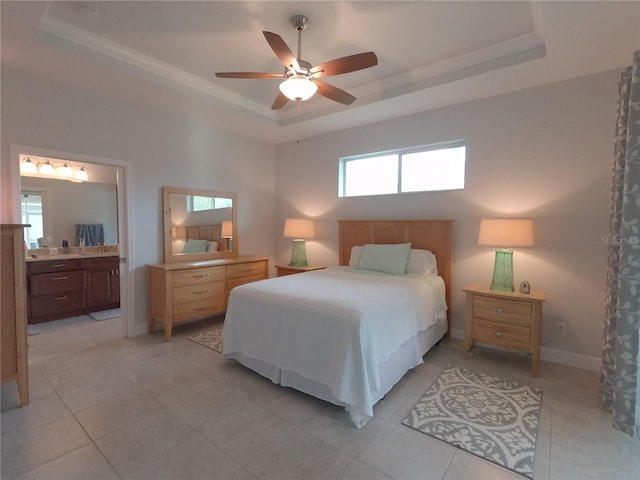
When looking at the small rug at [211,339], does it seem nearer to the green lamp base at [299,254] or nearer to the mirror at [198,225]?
the mirror at [198,225]

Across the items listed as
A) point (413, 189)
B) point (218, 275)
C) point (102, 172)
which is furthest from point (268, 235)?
point (102, 172)

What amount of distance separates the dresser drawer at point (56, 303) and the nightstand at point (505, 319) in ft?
16.2

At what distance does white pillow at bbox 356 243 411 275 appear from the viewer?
3.33 m

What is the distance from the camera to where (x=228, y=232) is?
4.42m

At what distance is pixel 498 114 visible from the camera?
10.2 ft

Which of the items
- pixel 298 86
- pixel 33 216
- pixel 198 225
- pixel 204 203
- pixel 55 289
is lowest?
pixel 55 289

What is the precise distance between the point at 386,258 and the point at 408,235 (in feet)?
1.53

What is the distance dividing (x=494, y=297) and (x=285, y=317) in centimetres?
188

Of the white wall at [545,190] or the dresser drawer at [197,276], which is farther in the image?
the dresser drawer at [197,276]

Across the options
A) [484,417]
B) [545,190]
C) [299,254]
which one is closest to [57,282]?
[299,254]

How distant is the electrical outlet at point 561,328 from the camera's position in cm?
282

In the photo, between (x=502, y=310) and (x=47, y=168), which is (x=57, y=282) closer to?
(x=47, y=168)

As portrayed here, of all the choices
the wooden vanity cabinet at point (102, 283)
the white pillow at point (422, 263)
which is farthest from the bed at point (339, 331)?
the wooden vanity cabinet at point (102, 283)

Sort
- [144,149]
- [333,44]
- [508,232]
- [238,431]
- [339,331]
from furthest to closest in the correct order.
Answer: [144,149] → [508,232] → [333,44] → [339,331] → [238,431]
